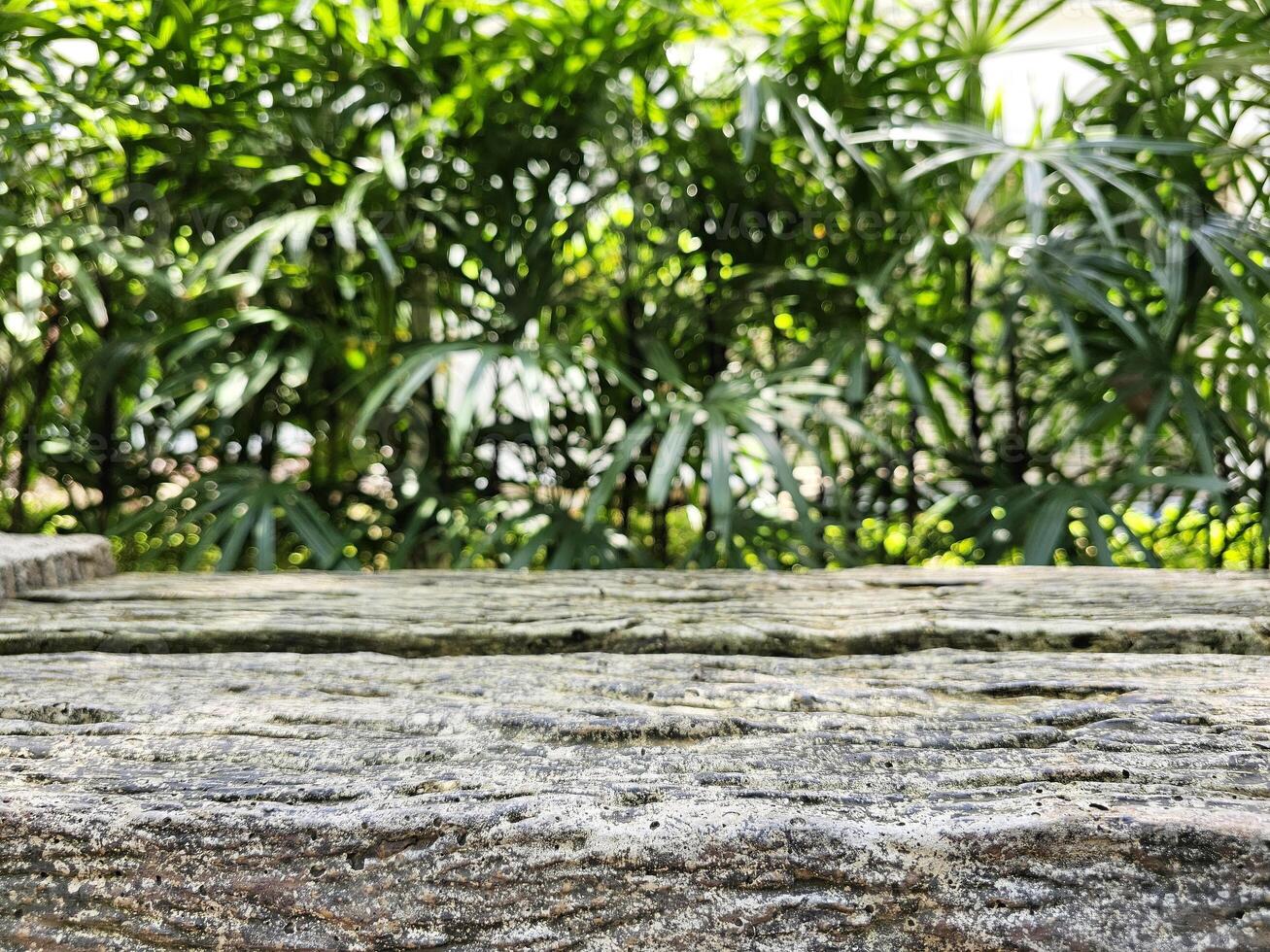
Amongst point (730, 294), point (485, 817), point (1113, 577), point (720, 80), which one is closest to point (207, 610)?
point (485, 817)

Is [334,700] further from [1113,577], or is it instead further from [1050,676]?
[1113,577]

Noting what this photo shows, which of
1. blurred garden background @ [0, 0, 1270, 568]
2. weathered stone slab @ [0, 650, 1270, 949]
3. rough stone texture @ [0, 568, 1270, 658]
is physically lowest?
weathered stone slab @ [0, 650, 1270, 949]

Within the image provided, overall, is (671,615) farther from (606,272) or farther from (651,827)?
(606,272)

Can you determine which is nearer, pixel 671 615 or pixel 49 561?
pixel 671 615

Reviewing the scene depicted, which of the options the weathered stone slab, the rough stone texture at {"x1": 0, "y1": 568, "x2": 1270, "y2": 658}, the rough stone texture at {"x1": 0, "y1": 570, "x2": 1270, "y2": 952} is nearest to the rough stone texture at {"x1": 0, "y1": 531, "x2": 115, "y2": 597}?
the rough stone texture at {"x1": 0, "y1": 568, "x2": 1270, "y2": 658}

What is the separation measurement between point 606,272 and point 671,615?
98 centimetres

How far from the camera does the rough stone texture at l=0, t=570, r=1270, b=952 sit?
11.4 inches

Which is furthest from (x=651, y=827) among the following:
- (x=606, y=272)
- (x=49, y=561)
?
(x=606, y=272)

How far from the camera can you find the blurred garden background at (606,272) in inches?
44.6

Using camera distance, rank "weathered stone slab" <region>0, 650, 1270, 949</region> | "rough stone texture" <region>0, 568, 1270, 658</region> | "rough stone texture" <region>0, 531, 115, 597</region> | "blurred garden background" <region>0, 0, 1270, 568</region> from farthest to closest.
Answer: "blurred garden background" <region>0, 0, 1270, 568</region>, "rough stone texture" <region>0, 531, 115, 597</region>, "rough stone texture" <region>0, 568, 1270, 658</region>, "weathered stone slab" <region>0, 650, 1270, 949</region>

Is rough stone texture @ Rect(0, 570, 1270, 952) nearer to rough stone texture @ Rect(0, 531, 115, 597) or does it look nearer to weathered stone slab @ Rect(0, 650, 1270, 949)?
weathered stone slab @ Rect(0, 650, 1270, 949)

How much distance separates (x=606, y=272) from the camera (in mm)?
1454

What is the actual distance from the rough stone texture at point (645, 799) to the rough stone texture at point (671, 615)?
23 millimetres

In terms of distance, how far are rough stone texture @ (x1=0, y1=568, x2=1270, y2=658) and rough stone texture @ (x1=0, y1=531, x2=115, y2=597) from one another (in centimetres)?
3
